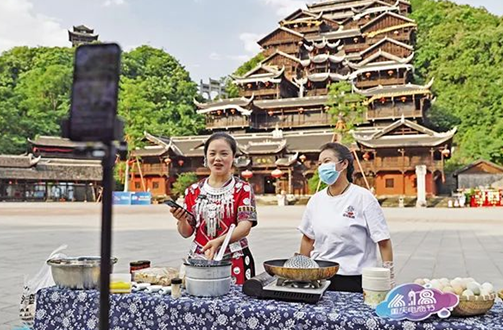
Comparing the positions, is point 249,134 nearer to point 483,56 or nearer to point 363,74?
point 363,74

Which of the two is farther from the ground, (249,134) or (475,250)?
(249,134)

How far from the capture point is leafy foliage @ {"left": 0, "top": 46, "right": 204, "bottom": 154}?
125ft

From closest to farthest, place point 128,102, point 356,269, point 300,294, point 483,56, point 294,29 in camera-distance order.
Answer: point 300,294 → point 356,269 → point 128,102 → point 483,56 → point 294,29

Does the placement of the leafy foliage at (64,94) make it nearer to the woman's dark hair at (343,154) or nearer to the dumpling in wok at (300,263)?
the woman's dark hair at (343,154)

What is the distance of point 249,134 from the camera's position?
129 feet

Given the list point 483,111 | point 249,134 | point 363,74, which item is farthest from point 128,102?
point 483,111

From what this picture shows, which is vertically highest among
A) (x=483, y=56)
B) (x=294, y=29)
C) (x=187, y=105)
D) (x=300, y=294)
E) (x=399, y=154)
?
Answer: (x=294, y=29)

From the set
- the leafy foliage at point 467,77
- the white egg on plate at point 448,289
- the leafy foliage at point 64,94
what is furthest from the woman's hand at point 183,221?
the leafy foliage at point 467,77

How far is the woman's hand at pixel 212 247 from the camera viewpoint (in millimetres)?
2734

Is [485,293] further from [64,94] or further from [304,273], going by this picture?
[64,94]

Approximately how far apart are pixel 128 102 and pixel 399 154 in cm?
1969

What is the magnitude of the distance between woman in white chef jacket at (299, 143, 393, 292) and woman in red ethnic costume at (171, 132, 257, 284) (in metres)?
0.43

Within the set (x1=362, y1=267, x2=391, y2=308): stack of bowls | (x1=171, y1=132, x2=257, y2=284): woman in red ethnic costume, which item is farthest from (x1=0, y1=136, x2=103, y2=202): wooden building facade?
(x1=362, y1=267, x2=391, y2=308): stack of bowls

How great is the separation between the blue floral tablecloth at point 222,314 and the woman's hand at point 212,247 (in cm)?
27
